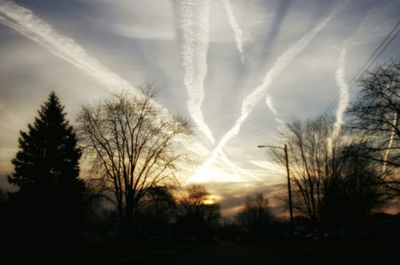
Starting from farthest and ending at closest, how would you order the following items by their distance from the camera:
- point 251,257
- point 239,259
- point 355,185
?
1. point 355,185
2. point 251,257
3. point 239,259

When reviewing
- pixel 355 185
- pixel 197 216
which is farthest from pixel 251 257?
pixel 197 216

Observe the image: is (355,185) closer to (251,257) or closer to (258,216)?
(251,257)

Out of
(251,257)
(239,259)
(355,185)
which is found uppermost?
(355,185)

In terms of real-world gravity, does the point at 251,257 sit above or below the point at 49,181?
below

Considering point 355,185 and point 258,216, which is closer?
point 355,185

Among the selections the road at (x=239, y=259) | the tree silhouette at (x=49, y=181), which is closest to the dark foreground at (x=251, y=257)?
the road at (x=239, y=259)

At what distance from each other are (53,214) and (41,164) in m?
6.77

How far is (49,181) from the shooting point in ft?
105

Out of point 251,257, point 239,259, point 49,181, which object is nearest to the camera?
point 239,259

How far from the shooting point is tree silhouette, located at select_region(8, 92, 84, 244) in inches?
1054

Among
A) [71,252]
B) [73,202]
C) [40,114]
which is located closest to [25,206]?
[73,202]

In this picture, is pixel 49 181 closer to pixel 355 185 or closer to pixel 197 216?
pixel 355 185

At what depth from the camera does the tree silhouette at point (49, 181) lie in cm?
2677

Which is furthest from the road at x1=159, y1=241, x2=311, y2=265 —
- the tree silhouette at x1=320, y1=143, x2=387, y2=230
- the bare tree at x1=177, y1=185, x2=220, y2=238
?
the bare tree at x1=177, y1=185, x2=220, y2=238
